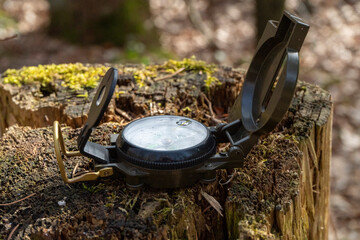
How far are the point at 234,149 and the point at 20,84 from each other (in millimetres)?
1677

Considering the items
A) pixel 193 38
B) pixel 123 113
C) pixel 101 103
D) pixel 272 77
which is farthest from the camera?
pixel 193 38

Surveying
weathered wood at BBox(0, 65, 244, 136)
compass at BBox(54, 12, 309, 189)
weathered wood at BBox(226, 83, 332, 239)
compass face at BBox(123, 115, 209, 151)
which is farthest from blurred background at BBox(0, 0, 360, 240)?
compass face at BBox(123, 115, 209, 151)

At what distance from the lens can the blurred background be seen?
5266 mm

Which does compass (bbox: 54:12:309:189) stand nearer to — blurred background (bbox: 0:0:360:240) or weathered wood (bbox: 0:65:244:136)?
weathered wood (bbox: 0:65:244:136)

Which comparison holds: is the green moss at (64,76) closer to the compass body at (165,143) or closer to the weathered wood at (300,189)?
the compass body at (165,143)

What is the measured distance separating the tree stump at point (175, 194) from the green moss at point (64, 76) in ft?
0.97

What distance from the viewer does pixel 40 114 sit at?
2.46 metres

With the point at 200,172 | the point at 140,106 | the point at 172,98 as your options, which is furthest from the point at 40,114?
the point at 200,172

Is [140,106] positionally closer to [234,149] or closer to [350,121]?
[234,149]

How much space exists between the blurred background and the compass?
3.16 metres

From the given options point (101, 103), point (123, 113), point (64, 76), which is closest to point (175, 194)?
point (101, 103)

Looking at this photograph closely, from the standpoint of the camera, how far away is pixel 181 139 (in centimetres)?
172

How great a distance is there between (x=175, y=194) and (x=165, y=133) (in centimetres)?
27

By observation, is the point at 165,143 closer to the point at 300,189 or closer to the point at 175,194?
the point at 175,194
